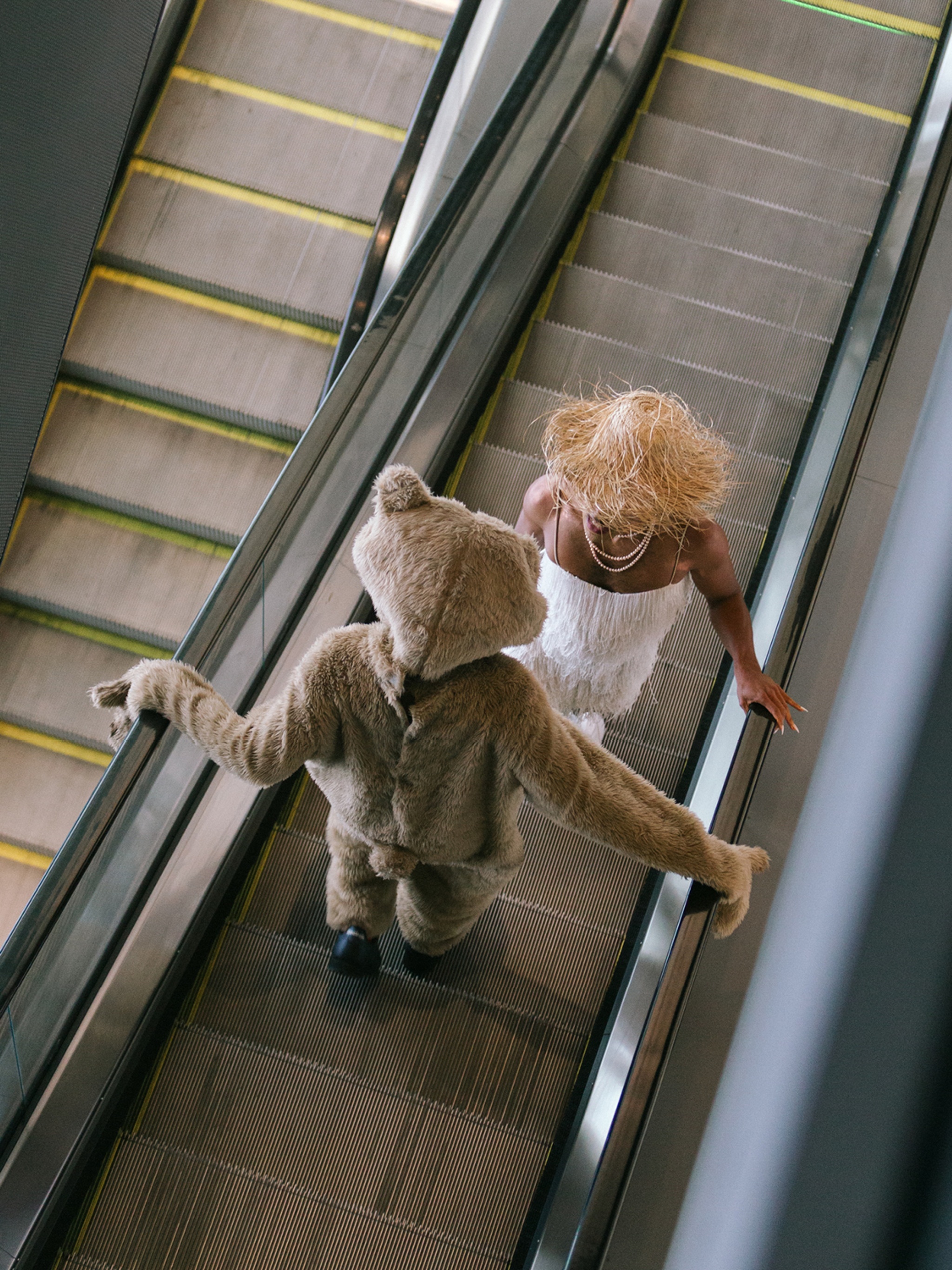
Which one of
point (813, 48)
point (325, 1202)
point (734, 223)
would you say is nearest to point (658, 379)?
point (734, 223)

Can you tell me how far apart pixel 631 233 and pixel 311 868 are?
3.32m

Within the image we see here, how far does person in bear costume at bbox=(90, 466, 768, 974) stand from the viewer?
1744 millimetres

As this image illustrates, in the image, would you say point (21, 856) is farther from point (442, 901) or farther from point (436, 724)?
Result: point (436, 724)

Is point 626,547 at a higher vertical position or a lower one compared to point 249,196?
lower

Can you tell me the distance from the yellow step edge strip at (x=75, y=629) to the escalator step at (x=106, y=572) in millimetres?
81

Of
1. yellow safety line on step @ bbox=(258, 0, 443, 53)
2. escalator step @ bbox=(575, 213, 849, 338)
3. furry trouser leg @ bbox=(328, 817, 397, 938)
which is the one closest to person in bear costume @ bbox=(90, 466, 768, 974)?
furry trouser leg @ bbox=(328, 817, 397, 938)

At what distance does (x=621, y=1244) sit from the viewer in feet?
7.46

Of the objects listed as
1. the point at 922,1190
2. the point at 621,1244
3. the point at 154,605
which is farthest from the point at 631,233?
the point at 922,1190

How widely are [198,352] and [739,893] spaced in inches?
161

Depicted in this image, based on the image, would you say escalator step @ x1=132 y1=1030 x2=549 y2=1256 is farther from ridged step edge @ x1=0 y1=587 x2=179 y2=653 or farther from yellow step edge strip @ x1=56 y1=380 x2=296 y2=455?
yellow step edge strip @ x1=56 y1=380 x2=296 y2=455

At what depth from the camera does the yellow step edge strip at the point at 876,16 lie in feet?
17.4

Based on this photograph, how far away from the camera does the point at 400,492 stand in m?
1.79

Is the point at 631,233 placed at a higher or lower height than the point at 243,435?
higher

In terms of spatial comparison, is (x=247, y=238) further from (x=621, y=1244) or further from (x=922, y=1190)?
(x=922, y=1190)
